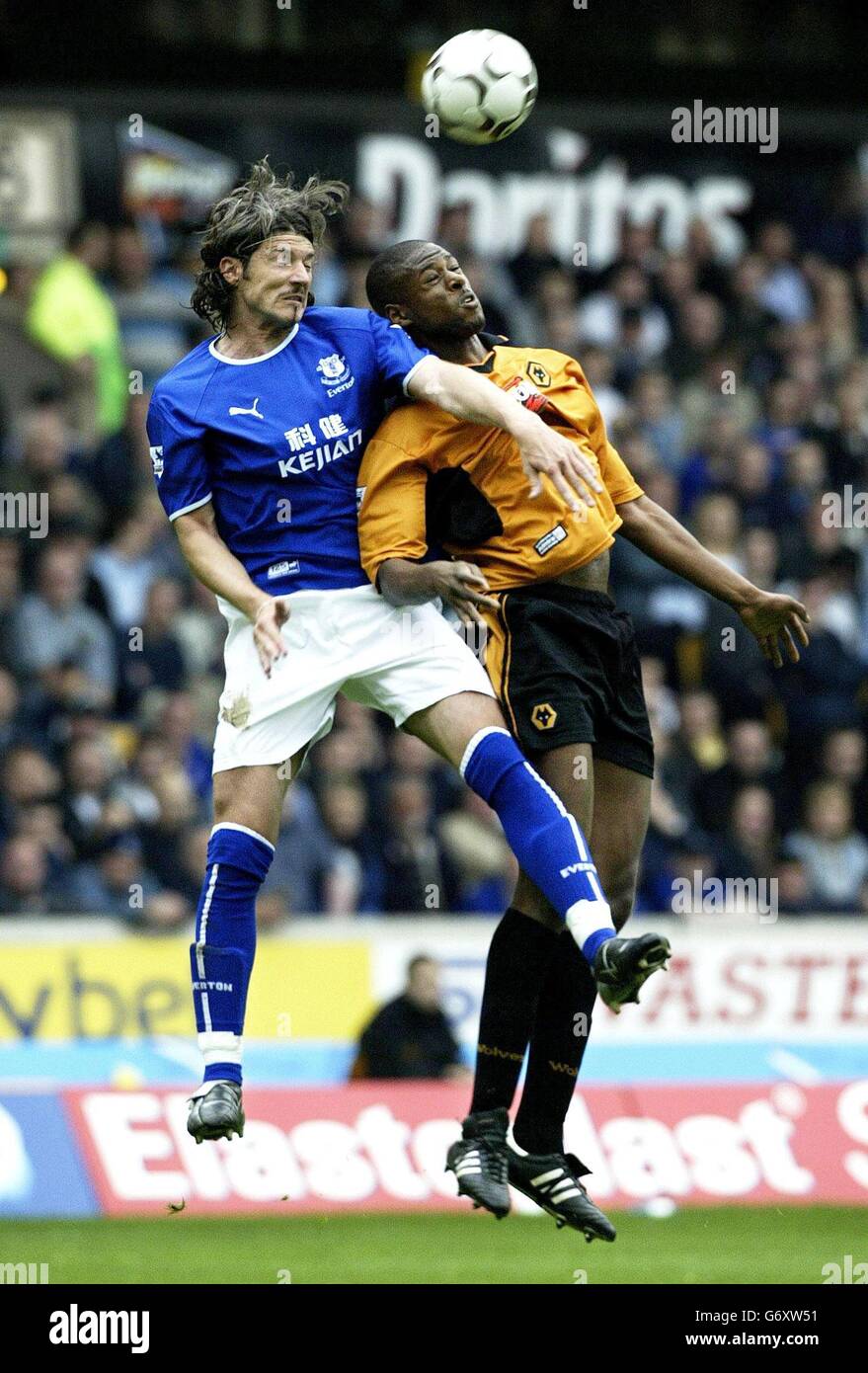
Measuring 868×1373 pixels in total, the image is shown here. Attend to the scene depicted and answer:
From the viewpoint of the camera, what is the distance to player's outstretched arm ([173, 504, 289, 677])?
266 inches

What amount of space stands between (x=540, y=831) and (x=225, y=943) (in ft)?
3.52

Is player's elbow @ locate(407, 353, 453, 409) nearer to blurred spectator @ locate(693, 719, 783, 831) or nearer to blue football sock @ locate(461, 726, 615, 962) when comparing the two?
blue football sock @ locate(461, 726, 615, 962)

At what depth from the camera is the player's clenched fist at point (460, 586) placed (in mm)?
6836

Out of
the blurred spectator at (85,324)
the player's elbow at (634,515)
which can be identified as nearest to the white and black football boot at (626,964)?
the player's elbow at (634,515)

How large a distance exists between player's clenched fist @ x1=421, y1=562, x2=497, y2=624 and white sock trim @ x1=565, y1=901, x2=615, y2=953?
920mm

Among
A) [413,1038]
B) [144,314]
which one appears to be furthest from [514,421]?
[144,314]

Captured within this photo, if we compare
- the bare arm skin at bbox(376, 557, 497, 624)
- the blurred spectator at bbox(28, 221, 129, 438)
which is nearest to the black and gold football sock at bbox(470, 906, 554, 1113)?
the bare arm skin at bbox(376, 557, 497, 624)

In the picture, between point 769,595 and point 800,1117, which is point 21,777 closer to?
point 800,1117

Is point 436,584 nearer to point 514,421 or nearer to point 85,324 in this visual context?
point 514,421

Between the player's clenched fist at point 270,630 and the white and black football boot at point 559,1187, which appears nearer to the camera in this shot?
the player's clenched fist at point 270,630

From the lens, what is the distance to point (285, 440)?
7.20m

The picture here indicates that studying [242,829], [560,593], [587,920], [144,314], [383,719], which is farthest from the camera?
[144,314]

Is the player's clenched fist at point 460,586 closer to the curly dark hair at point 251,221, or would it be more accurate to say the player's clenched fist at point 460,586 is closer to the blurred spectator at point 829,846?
the curly dark hair at point 251,221

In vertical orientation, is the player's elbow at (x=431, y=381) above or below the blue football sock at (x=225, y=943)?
above
